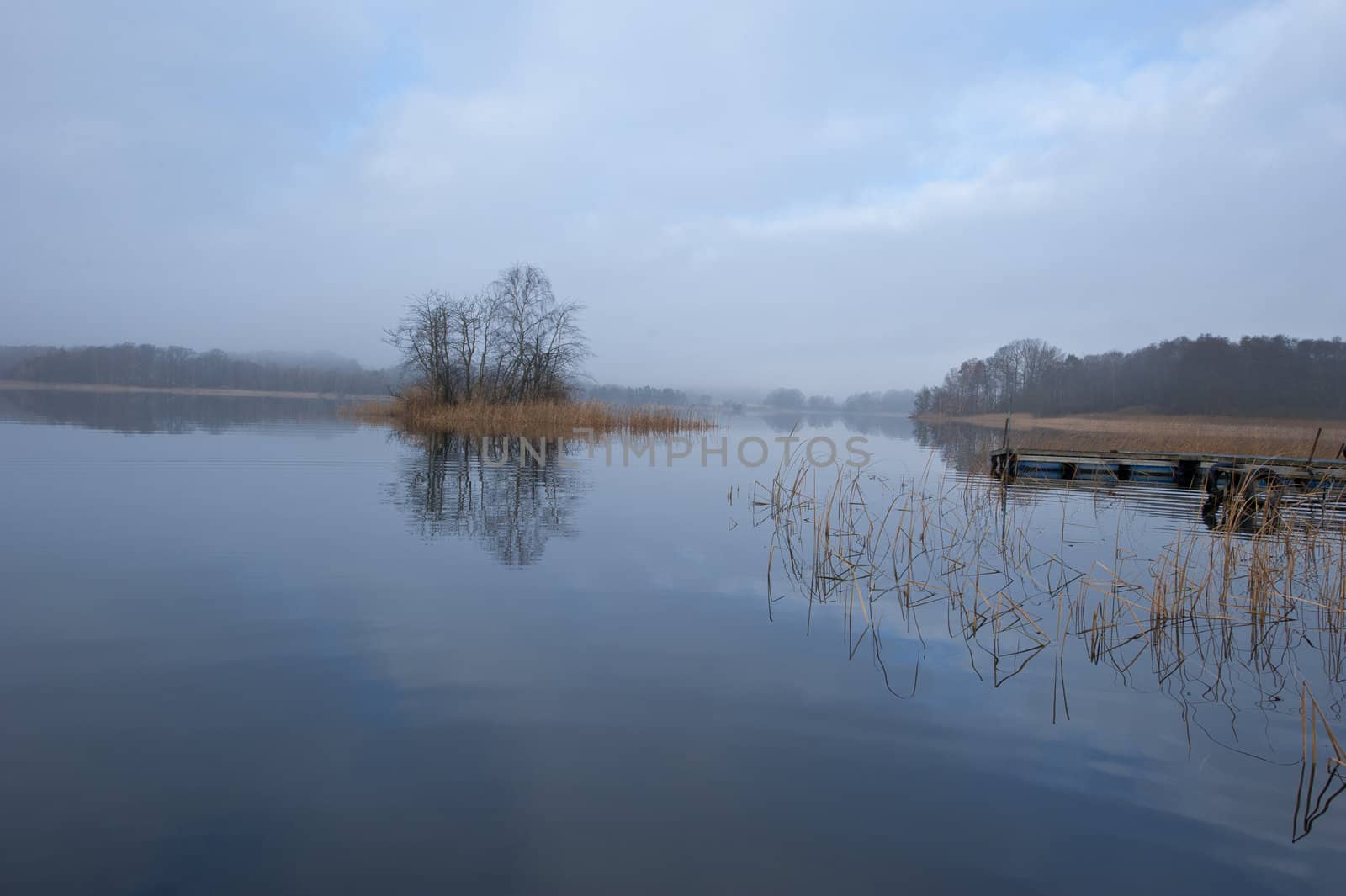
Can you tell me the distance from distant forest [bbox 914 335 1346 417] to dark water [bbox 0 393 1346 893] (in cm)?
5050

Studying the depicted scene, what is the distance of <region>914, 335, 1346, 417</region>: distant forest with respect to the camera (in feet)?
190

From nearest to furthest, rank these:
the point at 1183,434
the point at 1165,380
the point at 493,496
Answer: the point at 493,496 < the point at 1183,434 < the point at 1165,380

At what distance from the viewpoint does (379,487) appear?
34.2ft

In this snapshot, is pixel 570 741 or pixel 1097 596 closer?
pixel 570 741

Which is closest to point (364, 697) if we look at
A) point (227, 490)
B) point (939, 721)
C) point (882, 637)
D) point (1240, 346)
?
point (939, 721)

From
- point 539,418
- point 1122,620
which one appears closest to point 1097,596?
point 1122,620

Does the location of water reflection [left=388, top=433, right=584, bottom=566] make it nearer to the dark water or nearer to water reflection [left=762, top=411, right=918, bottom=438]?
the dark water

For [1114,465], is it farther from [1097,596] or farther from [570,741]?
[570,741]

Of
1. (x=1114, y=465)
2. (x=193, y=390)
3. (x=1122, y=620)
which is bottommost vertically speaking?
(x=1122, y=620)

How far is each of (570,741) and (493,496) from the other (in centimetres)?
726

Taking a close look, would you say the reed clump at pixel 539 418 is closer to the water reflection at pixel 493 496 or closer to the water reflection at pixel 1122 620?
the water reflection at pixel 493 496

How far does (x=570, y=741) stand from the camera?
10.6 ft

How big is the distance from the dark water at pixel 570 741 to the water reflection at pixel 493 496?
91cm

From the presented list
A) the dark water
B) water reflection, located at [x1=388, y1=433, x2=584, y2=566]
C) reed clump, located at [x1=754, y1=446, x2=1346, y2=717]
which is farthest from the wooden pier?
the dark water
